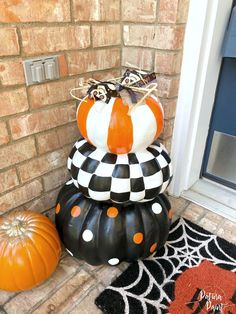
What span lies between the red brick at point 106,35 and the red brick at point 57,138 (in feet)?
1.31

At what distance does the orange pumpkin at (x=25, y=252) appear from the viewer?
0.94 m

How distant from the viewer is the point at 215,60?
1297 millimetres

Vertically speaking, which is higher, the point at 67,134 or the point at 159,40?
the point at 159,40

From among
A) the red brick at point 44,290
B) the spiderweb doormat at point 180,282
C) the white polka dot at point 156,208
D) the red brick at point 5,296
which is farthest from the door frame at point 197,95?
the red brick at point 5,296

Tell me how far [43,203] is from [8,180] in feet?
0.82

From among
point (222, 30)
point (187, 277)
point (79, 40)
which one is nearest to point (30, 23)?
point (79, 40)

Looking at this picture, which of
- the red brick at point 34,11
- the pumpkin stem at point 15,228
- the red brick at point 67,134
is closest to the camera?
the red brick at point 34,11

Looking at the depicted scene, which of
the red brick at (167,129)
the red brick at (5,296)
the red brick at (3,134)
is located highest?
the red brick at (3,134)

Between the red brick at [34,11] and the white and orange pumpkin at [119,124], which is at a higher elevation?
the red brick at [34,11]

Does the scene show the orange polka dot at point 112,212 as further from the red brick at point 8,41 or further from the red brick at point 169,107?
the red brick at point 8,41

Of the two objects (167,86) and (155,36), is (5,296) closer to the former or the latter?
(167,86)

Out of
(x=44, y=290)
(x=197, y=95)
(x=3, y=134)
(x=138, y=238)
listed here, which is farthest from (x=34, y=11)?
(x=44, y=290)

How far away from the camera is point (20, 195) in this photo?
116 centimetres

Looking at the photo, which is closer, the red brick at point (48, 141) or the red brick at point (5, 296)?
the red brick at point (5, 296)
